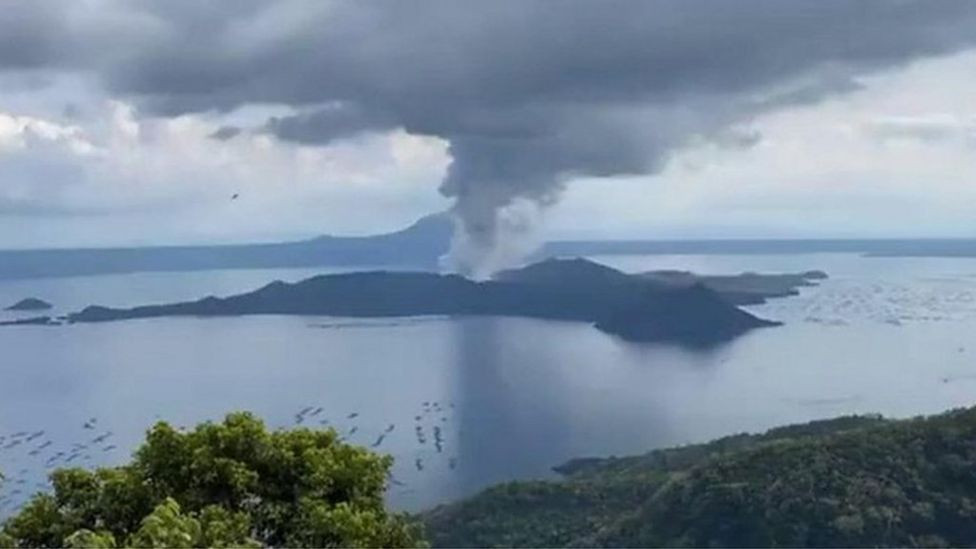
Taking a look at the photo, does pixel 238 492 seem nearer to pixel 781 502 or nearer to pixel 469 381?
pixel 781 502

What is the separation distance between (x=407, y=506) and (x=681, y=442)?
20.6 m

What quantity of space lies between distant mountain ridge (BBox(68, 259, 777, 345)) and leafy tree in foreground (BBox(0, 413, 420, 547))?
9852 centimetres

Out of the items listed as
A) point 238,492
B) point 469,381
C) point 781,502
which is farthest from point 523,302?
point 238,492

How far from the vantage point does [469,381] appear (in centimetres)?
8350

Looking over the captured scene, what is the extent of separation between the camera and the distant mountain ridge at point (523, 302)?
107 meters

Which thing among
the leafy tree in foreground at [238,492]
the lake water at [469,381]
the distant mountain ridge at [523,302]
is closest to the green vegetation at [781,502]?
the lake water at [469,381]

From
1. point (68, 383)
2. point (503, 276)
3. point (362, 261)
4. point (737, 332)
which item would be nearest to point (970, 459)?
point (68, 383)

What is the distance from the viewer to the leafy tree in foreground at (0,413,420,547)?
14.4ft

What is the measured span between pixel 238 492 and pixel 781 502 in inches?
881

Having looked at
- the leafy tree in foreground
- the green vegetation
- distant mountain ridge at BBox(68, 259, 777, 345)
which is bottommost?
the green vegetation

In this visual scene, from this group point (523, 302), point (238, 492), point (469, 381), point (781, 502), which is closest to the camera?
point (238, 492)

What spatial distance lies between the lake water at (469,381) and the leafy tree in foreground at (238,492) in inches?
1481

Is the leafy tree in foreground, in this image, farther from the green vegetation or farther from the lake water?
the lake water

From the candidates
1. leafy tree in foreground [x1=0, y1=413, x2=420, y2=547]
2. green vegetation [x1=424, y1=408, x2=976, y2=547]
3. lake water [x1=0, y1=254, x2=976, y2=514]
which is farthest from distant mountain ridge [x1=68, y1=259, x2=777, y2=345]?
leafy tree in foreground [x1=0, y1=413, x2=420, y2=547]
